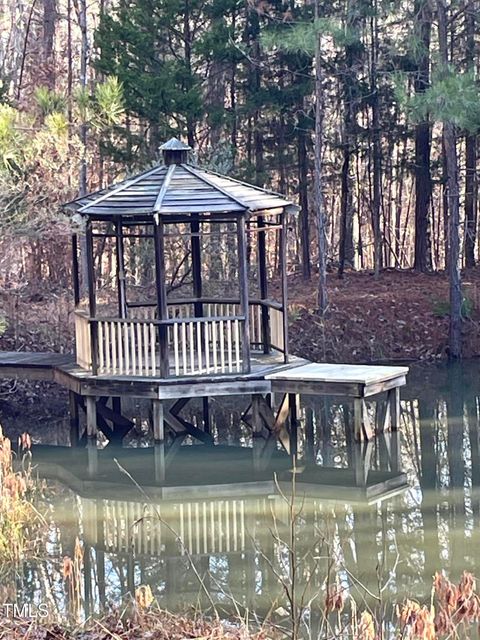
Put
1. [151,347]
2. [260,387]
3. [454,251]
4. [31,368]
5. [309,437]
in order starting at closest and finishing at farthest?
[260,387] → [151,347] → [309,437] → [31,368] → [454,251]

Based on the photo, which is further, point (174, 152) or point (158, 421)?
point (174, 152)

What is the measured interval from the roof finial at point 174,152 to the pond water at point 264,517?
159 inches

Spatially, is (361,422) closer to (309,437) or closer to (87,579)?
(309,437)

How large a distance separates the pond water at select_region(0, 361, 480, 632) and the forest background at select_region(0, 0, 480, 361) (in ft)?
13.1

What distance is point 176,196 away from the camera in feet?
47.6

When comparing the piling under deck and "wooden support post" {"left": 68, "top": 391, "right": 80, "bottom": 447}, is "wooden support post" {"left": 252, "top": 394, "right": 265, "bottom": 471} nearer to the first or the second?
the piling under deck

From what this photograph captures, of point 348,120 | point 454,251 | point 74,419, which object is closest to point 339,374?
point 74,419

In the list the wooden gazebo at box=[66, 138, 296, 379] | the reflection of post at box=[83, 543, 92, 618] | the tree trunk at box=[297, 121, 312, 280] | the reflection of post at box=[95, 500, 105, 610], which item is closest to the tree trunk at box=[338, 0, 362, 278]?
the tree trunk at box=[297, 121, 312, 280]

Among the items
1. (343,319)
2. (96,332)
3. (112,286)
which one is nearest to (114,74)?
(112,286)

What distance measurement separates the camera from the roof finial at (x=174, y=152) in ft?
51.2

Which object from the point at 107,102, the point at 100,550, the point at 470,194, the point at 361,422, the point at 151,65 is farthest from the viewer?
the point at 470,194

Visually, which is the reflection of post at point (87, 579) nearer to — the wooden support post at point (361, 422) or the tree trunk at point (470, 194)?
the wooden support post at point (361, 422)

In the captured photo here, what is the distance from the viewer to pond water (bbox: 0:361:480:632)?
29.3ft

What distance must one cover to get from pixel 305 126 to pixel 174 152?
899cm
